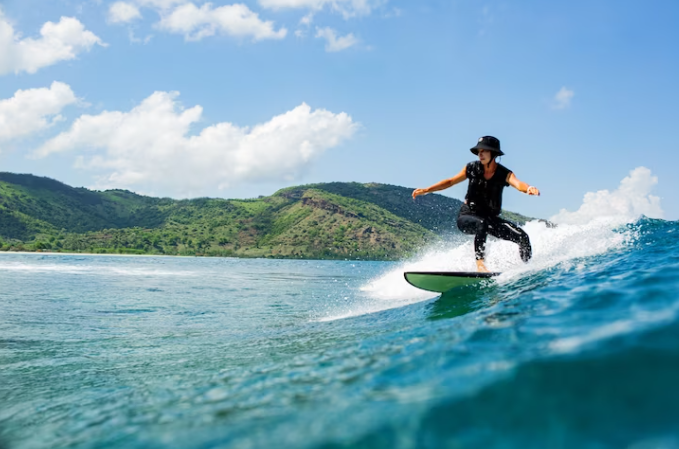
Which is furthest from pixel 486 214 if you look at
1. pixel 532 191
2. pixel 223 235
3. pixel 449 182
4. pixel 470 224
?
pixel 223 235

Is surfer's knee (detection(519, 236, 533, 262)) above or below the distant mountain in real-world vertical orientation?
below

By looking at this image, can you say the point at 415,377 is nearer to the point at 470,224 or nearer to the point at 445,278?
the point at 445,278

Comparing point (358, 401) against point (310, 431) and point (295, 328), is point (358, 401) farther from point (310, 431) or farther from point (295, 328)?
point (295, 328)

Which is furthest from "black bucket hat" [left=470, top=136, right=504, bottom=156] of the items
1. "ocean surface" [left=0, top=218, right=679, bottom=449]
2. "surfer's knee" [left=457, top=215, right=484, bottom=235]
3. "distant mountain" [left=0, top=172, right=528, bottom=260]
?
"distant mountain" [left=0, top=172, right=528, bottom=260]

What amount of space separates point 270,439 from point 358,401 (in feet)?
2.12

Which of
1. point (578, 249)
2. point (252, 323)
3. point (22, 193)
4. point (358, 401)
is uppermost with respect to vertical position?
point (22, 193)

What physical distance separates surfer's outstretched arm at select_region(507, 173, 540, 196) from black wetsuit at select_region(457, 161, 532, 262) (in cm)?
25

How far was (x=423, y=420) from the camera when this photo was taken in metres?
2.74

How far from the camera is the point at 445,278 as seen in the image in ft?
28.1

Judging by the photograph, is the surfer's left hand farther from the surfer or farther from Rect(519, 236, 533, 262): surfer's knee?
Rect(519, 236, 533, 262): surfer's knee

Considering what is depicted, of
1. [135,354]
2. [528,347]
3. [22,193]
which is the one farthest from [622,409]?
[22,193]

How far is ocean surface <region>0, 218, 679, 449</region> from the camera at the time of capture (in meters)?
2.66

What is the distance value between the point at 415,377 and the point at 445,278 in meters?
5.27

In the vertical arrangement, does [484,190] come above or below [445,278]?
above
